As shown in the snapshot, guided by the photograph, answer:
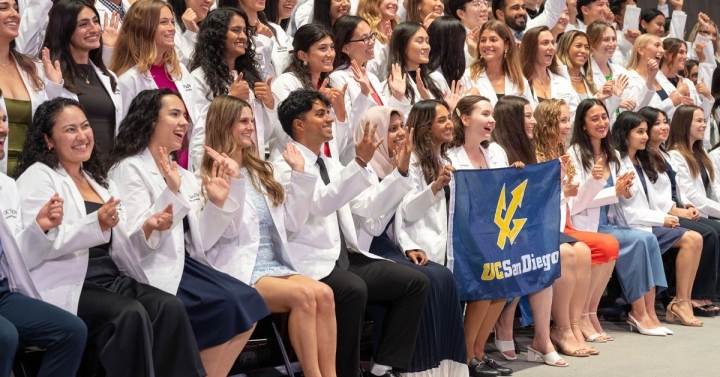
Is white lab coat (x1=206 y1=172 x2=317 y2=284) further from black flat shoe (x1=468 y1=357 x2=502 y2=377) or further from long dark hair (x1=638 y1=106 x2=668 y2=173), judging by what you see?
long dark hair (x1=638 y1=106 x2=668 y2=173)

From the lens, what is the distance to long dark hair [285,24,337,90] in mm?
6145

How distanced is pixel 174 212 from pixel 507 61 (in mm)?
3604

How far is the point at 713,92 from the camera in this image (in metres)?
10.0

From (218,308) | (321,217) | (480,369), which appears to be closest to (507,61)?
(480,369)

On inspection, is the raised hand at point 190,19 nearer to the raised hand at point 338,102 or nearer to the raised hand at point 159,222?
the raised hand at point 338,102

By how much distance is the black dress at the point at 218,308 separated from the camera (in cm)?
449

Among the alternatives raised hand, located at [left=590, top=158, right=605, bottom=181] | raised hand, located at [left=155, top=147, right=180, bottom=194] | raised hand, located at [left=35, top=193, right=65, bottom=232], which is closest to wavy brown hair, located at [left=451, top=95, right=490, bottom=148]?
raised hand, located at [left=590, top=158, right=605, bottom=181]

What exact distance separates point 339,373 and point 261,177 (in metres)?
1.02

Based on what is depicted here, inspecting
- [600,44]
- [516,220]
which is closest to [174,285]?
[516,220]

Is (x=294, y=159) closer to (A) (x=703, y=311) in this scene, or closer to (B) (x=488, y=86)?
(B) (x=488, y=86)

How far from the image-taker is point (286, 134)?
18.6 ft

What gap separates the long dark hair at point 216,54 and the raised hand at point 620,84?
3420mm

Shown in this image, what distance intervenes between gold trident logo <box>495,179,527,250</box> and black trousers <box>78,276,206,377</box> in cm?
218

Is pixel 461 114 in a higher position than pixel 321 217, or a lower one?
higher
